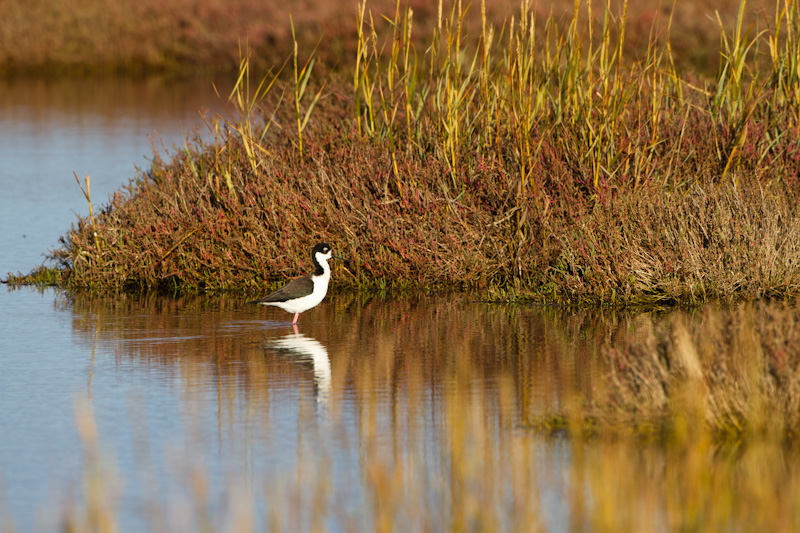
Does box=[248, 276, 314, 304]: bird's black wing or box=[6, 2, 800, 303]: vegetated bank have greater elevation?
box=[6, 2, 800, 303]: vegetated bank

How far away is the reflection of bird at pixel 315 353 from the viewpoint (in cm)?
840

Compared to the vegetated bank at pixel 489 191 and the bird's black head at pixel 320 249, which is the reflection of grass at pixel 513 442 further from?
the vegetated bank at pixel 489 191

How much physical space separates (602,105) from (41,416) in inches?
256

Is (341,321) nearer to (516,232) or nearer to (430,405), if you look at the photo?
(516,232)

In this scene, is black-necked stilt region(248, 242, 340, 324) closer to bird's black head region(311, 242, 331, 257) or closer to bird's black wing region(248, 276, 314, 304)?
bird's black wing region(248, 276, 314, 304)

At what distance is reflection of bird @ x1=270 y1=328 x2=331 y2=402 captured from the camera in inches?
331

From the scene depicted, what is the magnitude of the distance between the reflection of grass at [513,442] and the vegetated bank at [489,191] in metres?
2.42

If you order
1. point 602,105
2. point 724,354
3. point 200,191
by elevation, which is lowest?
point 724,354

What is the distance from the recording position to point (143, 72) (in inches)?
1580

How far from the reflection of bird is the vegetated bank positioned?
6.75 feet

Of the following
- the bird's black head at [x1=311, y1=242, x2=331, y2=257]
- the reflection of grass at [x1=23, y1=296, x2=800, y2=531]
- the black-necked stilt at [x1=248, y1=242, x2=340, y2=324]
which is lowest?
the reflection of grass at [x1=23, y1=296, x2=800, y2=531]

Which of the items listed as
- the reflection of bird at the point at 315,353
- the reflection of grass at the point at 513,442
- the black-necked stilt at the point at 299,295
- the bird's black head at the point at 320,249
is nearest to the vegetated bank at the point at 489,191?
the bird's black head at the point at 320,249

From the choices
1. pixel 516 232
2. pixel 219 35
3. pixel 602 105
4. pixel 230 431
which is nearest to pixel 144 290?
pixel 516 232

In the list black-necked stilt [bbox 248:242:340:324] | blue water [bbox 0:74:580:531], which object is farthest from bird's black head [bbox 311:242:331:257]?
blue water [bbox 0:74:580:531]
